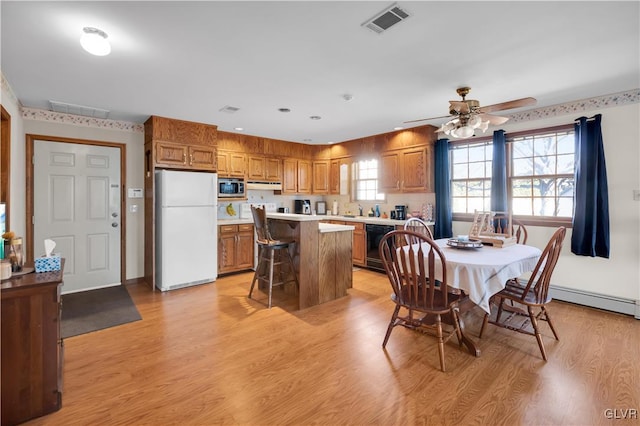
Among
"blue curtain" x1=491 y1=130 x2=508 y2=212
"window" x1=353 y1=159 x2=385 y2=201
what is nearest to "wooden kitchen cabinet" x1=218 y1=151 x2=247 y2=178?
"window" x1=353 y1=159 x2=385 y2=201

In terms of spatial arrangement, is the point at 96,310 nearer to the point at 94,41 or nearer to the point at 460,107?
the point at 94,41

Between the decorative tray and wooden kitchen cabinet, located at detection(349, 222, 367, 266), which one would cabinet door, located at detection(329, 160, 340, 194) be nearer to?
wooden kitchen cabinet, located at detection(349, 222, 367, 266)

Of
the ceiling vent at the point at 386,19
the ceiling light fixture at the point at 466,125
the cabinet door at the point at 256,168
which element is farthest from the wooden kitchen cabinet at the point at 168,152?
the ceiling light fixture at the point at 466,125

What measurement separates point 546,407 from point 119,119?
540 centimetres

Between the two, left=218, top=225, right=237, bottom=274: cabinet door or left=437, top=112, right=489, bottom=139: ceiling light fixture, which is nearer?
left=437, top=112, right=489, bottom=139: ceiling light fixture

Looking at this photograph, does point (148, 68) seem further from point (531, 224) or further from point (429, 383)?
point (531, 224)

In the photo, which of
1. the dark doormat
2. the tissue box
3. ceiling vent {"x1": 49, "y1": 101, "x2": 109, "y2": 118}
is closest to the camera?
the tissue box

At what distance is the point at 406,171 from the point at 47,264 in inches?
177

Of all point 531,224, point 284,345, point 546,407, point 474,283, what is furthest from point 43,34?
point 531,224

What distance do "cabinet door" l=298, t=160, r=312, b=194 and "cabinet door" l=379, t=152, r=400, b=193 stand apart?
1.58 meters

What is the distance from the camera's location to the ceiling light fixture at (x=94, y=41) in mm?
1961

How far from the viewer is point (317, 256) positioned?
351cm

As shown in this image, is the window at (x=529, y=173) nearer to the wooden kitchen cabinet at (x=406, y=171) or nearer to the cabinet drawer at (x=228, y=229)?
the wooden kitchen cabinet at (x=406, y=171)

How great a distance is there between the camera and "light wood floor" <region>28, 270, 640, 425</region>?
68.6 inches
